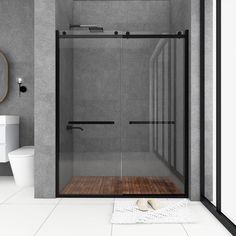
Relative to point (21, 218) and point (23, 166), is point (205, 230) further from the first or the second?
point (23, 166)

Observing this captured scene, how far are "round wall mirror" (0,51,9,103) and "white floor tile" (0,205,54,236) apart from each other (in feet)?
6.87

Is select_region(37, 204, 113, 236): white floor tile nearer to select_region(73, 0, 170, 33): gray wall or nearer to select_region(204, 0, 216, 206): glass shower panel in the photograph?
select_region(204, 0, 216, 206): glass shower panel

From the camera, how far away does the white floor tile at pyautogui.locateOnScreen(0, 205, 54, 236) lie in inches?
101

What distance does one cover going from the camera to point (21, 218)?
9.50 ft

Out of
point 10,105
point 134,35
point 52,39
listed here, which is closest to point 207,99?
point 134,35

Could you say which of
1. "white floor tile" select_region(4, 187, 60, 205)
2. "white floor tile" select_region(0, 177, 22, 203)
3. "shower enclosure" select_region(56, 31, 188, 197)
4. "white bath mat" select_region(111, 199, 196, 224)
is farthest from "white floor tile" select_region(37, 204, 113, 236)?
"white floor tile" select_region(0, 177, 22, 203)

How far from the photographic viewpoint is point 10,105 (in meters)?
4.92

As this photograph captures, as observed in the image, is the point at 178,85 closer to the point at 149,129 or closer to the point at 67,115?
the point at 149,129

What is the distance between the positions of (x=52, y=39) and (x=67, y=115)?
86 centimetres

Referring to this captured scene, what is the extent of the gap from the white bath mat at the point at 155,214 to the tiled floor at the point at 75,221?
2.6 inches

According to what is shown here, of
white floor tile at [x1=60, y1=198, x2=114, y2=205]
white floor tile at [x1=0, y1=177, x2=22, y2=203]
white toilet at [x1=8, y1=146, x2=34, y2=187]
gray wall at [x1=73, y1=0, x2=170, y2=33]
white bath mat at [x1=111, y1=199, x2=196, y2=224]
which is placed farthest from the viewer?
gray wall at [x1=73, y1=0, x2=170, y2=33]

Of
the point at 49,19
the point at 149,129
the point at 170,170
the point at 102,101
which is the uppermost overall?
the point at 49,19

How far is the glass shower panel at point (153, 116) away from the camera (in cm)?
363
